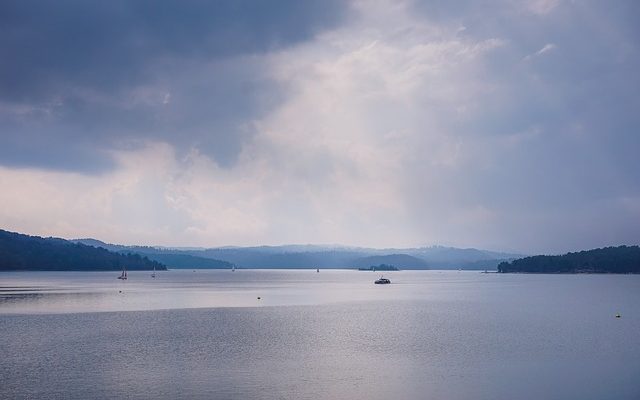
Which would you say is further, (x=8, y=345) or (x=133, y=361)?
(x=8, y=345)

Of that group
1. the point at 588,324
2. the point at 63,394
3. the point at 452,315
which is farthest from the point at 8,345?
the point at 588,324

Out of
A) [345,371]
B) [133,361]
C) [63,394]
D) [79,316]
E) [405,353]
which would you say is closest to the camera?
[63,394]

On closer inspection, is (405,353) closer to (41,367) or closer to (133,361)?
(133,361)

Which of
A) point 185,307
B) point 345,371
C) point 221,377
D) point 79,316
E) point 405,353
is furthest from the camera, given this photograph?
point 185,307

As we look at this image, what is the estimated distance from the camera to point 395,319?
83250 mm

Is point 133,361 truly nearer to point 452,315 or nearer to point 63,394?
point 63,394

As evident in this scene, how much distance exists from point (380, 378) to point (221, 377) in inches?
428

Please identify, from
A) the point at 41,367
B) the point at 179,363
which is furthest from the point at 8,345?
the point at 179,363

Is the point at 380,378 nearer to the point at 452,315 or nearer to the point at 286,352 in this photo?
the point at 286,352

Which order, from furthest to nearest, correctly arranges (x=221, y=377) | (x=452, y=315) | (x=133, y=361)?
1. (x=452, y=315)
2. (x=133, y=361)
3. (x=221, y=377)

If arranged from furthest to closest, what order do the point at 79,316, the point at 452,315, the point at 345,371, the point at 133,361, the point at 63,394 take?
the point at 452,315 < the point at 79,316 < the point at 133,361 < the point at 345,371 < the point at 63,394

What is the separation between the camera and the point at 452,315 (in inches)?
3524

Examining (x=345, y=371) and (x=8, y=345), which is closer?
(x=345, y=371)

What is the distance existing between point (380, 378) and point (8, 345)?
35063mm
